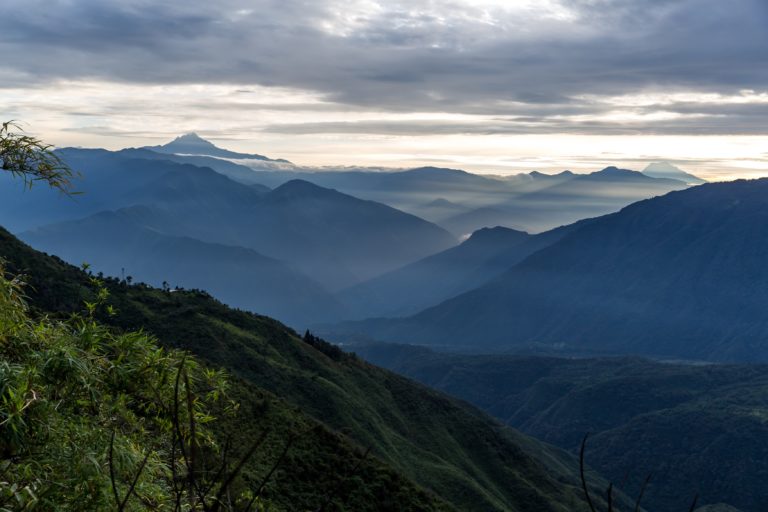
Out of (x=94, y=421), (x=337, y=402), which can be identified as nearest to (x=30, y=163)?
(x=94, y=421)

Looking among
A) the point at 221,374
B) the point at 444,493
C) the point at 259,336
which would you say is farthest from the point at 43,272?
the point at 221,374

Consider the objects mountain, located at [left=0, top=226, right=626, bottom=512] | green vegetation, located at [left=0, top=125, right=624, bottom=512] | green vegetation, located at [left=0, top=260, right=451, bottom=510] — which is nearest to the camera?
green vegetation, located at [left=0, top=260, right=451, bottom=510]

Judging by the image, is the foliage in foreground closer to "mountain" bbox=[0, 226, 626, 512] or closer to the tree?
the tree

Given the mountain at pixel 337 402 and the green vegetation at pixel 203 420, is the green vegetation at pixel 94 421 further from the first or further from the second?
the mountain at pixel 337 402

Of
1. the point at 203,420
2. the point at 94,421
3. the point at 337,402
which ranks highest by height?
the point at 94,421

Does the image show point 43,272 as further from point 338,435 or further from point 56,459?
point 56,459

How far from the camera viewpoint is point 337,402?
8956 cm

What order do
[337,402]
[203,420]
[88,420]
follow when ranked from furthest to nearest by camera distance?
[337,402], [203,420], [88,420]

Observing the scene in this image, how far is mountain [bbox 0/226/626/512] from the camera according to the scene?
199ft

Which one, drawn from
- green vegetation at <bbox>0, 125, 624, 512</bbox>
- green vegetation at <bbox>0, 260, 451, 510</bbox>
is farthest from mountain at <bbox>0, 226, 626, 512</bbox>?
green vegetation at <bbox>0, 260, 451, 510</bbox>

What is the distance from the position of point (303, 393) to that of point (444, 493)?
2221 centimetres

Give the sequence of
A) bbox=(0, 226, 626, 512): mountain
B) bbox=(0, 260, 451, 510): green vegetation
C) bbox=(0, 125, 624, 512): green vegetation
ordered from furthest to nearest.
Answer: bbox=(0, 226, 626, 512): mountain, bbox=(0, 125, 624, 512): green vegetation, bbox=(0, 260, 451, 510): green vegetation

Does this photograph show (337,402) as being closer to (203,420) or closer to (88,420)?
(203,420)

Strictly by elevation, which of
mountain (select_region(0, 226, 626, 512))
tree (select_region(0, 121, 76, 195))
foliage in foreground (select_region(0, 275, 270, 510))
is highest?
tree (select_region(0, 121, 76, 195))
